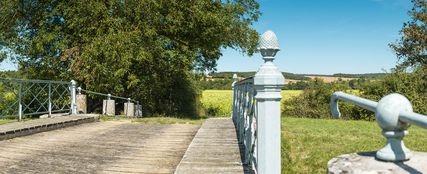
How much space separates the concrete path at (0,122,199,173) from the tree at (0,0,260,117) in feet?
22.7

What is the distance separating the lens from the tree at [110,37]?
16.0 meters

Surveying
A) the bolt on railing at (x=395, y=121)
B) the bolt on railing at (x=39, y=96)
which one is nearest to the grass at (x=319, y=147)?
the bolt on railing at (x=395, y=121)

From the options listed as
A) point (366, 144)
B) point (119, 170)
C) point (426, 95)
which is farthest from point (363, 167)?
point (426, 95)

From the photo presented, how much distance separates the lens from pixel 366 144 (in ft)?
23.0

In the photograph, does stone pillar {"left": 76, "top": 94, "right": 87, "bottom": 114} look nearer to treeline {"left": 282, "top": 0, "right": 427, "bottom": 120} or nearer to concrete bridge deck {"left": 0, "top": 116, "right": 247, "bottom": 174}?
concrete bridge deck {"left": 0, "top": 116, "right": 247, "bottom": 174}

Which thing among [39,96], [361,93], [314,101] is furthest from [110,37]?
[361,93]

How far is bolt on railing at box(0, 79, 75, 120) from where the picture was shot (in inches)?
388

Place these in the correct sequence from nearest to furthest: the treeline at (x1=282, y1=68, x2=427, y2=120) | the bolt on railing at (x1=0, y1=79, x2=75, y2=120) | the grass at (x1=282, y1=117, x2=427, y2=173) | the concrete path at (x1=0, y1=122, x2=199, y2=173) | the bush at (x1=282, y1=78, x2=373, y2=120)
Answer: the concrete path at (x1=0, y1=122, x2=199, y2=173) → the grass at (x1=282, y1=117, x2=427, y2=173) → the bolt on railing at (x1=0, y1=79, x2=75, y2=120) → the treeline at (x1=282, y1=68, x2=427, y2=120) → the bush at (x1=282, y1=78, x2=373, y2=120)

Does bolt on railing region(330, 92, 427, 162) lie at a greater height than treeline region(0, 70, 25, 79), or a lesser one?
lesser

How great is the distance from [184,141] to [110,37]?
9437 mm

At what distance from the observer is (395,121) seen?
1550mm

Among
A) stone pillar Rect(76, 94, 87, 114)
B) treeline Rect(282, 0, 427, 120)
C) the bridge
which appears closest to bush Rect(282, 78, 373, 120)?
treeline Rect(282, 0, 427, 120)

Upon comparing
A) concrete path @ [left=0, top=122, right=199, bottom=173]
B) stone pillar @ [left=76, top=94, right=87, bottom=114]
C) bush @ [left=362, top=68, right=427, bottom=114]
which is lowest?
concrete path @ [left=0, top=122, right=199, bottom=173]

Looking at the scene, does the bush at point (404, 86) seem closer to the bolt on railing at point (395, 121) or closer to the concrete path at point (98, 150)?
the concrete path at point (98, 150)
